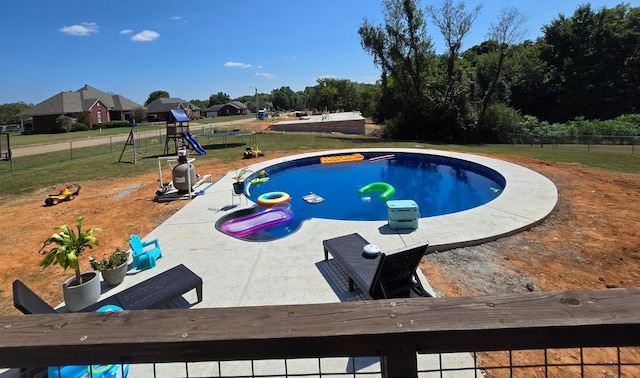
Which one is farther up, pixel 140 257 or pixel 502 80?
pixel 502 80

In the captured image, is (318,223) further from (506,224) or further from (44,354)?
(44,354)

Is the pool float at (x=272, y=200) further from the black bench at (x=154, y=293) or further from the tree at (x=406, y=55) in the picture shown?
the tree at (x=406, y=55)

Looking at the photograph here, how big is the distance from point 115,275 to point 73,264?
1041mm

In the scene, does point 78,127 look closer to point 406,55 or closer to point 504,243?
point 406,55

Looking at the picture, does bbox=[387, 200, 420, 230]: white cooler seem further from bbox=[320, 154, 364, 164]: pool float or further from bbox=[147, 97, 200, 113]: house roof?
bbox=[147, 97, 200, 113]: house roof

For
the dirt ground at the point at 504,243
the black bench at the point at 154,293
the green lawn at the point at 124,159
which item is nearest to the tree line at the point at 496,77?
the green lawn at the point at 124,159

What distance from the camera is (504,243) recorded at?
6590mm

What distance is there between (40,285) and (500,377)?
6408mm

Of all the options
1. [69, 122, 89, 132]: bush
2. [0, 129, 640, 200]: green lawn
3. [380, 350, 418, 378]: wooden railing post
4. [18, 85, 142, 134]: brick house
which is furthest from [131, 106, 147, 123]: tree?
[380, 350, 418, 378]: wooden railing post

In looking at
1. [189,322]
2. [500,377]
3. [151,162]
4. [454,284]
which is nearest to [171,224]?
[454,284]

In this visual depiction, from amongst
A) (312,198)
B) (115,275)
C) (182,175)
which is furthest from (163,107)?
(115,275)

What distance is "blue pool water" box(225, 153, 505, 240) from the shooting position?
1091 cm

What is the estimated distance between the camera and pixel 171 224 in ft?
25.9

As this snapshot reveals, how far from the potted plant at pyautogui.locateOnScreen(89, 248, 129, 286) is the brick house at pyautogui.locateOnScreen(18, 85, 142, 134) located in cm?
5034
